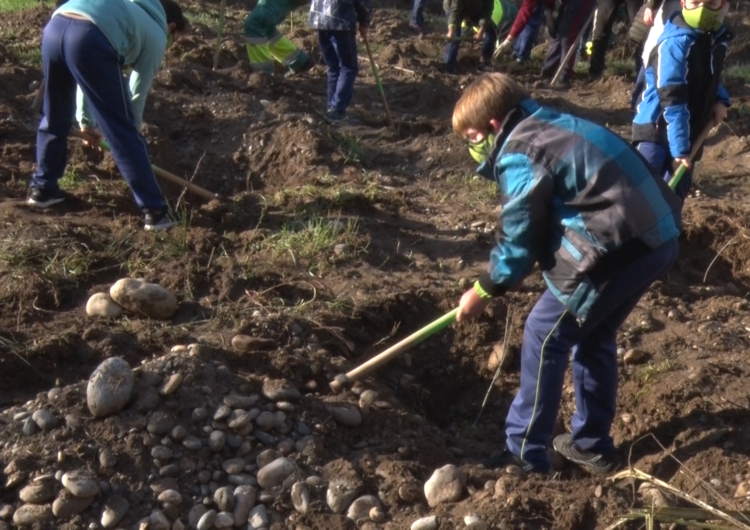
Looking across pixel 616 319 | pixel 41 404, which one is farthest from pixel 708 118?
pixel 41 404

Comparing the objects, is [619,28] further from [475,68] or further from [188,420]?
[188,420]

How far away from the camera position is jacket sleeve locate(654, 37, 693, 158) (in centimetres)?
436

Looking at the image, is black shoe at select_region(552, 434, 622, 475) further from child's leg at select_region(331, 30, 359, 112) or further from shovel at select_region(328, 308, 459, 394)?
child's leg at select_region(331, 30, 359, 112)

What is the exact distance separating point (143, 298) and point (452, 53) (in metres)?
6.27

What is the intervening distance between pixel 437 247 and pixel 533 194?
7.63 feet

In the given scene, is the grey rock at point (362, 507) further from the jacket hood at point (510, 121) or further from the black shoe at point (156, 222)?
the black shoe at point (156, 222)

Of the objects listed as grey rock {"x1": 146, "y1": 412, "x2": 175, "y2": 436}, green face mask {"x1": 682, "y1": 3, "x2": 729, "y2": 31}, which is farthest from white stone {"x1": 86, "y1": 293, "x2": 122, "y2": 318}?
green face mask {"x1": 682, "y1": 3, "x2": 729, "y2": 31}

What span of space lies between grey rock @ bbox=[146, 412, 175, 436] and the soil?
70 mm

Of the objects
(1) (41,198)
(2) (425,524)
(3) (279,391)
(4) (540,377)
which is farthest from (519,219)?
(1) (41,198)

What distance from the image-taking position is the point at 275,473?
3238 mm

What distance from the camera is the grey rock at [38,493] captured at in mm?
3068

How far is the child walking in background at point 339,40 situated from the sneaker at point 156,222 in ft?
8.92

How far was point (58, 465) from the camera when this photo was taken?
3.17m

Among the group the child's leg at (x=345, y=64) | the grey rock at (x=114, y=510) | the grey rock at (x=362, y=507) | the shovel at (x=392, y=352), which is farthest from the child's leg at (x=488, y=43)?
the grey rock at (x=114, y=510)
